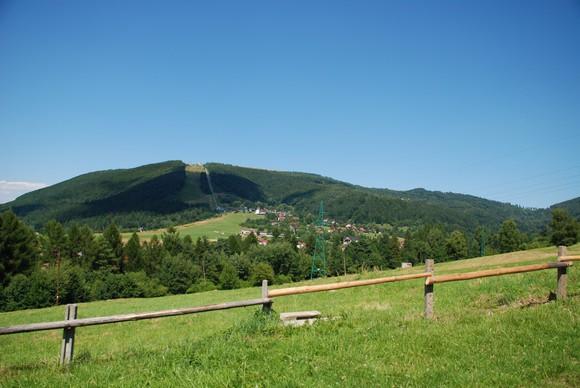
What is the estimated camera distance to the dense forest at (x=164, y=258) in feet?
196

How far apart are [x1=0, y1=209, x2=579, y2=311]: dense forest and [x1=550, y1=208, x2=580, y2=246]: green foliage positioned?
0.50 ft

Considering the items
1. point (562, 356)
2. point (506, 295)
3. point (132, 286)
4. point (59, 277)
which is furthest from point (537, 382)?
point (132, 286)

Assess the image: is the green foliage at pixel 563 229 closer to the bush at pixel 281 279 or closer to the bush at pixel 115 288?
the bush at pixel 281 279

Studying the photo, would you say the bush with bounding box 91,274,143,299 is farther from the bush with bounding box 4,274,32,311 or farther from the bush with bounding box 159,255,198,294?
the bush with bounding box 159,255,198,294

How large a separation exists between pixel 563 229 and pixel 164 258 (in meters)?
77.9

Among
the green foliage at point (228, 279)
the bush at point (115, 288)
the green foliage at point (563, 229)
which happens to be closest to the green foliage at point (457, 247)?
the green foliage at point (563, 229)

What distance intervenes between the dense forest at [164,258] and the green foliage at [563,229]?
152 millimetres

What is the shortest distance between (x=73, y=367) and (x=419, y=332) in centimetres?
663

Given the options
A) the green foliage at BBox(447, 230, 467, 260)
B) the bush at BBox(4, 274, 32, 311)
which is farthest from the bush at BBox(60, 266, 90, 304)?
the green foliage at BBox(447, 230, 467, 260)

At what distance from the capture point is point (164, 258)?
288ft

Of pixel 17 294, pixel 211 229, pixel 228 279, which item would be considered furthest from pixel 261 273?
pixel 211 229

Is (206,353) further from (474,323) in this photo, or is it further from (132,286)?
(132,286)

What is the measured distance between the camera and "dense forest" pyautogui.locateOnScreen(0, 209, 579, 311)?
59.8 metres

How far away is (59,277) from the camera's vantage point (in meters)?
57.0
